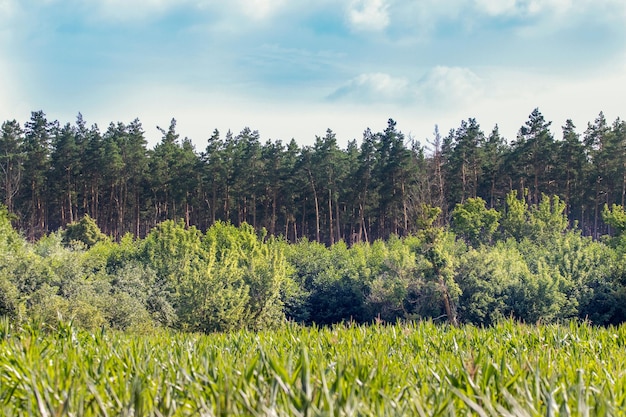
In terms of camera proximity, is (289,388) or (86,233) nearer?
(289,388)

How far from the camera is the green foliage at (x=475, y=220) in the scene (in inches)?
2183

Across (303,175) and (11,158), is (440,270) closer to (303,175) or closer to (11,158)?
(303,175)

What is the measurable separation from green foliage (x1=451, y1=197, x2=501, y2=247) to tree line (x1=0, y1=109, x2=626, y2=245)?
7059mm

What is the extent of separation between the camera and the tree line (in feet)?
218

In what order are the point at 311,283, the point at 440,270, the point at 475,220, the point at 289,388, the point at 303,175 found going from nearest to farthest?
the point at 289,388
the point at 440,270
the point at 311,283
the point at 475,220
the point at 303,175

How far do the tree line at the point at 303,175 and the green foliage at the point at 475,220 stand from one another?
7059 mm

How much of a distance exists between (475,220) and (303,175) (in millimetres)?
21960

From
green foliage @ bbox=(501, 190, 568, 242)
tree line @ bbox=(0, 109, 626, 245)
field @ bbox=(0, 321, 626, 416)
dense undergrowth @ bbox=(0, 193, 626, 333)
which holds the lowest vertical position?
dense undergrowth @ bbox=(0, 193, 626, 333)

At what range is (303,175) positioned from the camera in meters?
69.8

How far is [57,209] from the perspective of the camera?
257ft

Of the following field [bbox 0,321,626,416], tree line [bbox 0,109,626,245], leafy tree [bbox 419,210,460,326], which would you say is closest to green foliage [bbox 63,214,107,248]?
tree line [bbox 0,109,626,245]

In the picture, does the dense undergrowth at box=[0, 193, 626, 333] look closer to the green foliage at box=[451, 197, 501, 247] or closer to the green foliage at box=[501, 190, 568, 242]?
the green foliage at box=[501, 190, 568, 242]

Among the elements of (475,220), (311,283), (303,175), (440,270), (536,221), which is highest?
(303,175)

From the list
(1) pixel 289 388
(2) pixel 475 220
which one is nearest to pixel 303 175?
(2) pixel 475 220
